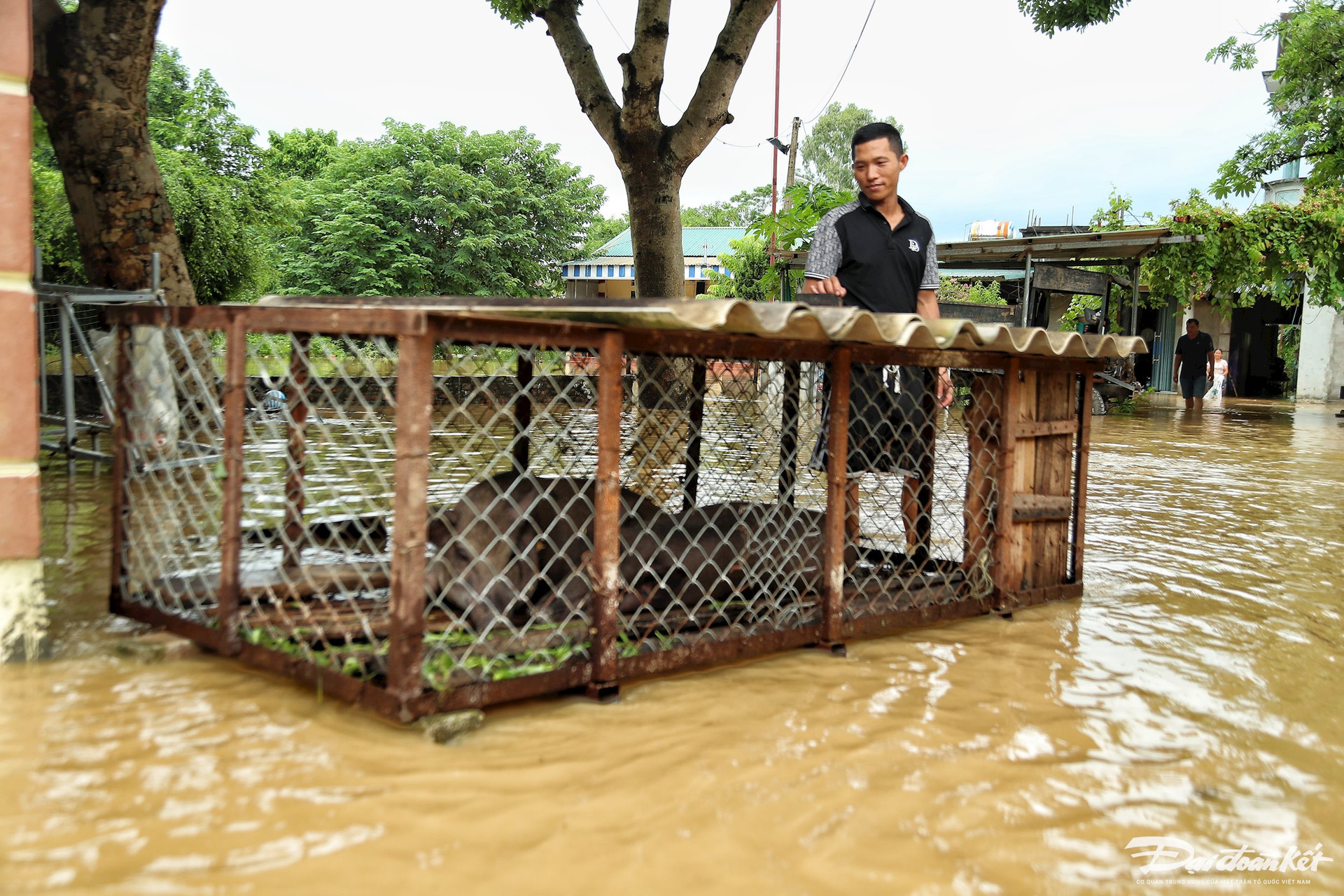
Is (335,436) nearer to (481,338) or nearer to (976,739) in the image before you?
(481,338)

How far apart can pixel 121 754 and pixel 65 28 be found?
5486 millimetres

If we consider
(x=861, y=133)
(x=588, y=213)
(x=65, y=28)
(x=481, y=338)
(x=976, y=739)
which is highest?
(x=588, y=213)

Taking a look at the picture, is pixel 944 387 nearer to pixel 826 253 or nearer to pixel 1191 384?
pixel 826 253

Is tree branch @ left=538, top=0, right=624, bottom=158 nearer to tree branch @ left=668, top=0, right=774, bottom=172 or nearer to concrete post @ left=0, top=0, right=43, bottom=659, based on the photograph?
tree branch @ left=668, top=0, right=774, bottom=172

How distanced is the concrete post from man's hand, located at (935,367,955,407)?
Result: 3.20 metres

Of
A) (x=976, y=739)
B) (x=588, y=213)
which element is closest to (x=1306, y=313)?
(x=588, y=213)

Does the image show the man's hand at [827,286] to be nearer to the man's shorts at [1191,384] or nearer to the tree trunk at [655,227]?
the tree trunk at [655,227]

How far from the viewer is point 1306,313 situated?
20984mm

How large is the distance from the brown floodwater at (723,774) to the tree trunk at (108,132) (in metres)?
3.62

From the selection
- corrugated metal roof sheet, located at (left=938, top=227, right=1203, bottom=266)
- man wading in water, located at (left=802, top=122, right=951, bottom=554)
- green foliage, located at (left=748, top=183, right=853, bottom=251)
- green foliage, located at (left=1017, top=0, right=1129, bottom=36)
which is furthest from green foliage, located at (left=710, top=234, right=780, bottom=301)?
man wading in water, located at (left=802, top=122, right=951, bottom=554)

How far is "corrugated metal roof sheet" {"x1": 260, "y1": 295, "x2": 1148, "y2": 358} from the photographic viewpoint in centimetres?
234

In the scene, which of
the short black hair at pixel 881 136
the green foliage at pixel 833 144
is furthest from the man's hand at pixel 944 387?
the green foliage at pixel 833 144

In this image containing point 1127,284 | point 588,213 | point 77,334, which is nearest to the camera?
point 77,334

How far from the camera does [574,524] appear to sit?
3074 mm
